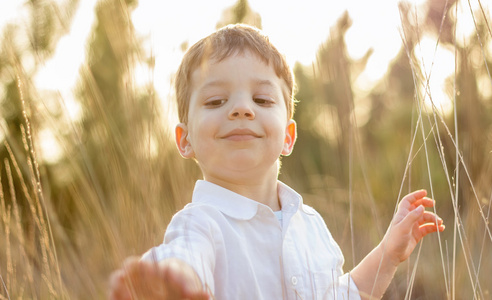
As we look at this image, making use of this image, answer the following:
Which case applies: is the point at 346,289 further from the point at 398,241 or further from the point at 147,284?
the point at 147,284

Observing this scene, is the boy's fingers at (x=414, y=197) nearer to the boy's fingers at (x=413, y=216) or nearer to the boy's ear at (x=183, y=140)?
the boy's fingers at (x=413, y=216)

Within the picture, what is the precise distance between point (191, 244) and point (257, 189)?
13.5 inches

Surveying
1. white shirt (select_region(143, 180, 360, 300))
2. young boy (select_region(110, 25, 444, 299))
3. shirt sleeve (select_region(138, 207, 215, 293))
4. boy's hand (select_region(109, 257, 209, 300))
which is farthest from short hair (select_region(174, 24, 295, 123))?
boy's hand (select_region(109, 257, 209, 300))

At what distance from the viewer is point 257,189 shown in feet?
4.10

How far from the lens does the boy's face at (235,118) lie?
3.79 ft

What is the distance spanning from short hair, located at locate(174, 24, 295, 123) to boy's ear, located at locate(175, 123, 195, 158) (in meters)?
0.02

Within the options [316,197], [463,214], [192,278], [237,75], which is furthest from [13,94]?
[192,278]

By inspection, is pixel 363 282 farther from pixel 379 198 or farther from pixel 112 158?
pixel 379 198

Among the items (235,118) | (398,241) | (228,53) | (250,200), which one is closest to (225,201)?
(250,200)

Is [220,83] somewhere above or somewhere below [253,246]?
above

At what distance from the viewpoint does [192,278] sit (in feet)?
2.65

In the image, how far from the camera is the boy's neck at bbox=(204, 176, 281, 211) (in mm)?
1217

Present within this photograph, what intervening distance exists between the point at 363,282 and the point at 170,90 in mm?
688

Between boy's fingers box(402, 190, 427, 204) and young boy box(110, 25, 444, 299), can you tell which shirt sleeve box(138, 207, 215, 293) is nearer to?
young boy box(110, 25, 444, 299)
